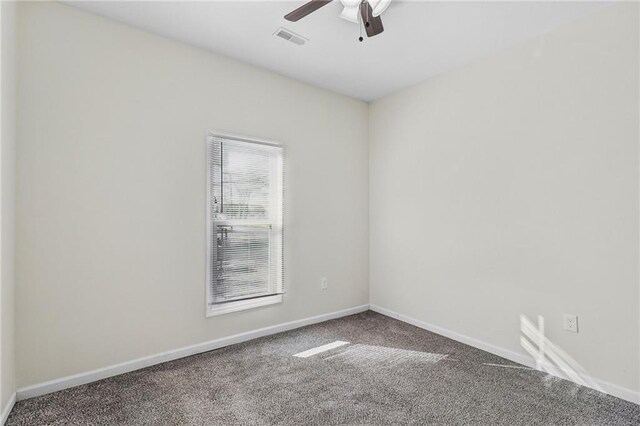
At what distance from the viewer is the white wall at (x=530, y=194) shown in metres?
2.15

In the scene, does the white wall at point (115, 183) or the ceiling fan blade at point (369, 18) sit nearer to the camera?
the ceiling fan blade at point (369, 18)

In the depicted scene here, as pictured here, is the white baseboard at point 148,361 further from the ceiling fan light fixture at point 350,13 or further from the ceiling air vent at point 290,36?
the ceiling fan light fixture at point 350,13

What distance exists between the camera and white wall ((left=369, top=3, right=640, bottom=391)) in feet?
7.06

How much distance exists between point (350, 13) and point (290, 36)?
552mm

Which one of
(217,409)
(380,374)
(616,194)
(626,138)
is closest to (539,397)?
(380,374)

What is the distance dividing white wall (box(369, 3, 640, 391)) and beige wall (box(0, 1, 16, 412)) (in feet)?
10.6

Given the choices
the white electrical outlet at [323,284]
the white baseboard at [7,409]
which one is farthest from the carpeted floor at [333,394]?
the white electrical outlet at [323,284]

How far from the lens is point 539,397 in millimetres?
2135

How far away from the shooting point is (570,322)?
2.36 meters

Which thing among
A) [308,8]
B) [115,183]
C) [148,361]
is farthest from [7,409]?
[308,8]

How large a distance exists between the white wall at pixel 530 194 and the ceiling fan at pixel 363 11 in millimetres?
1302

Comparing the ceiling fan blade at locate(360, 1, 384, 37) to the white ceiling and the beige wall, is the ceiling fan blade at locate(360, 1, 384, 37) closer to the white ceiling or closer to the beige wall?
the white ceiling

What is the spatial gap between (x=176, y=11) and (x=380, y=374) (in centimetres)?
302

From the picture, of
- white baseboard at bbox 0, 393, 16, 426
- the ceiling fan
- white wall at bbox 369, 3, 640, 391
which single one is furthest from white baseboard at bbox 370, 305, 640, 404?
white baseboard at bbox 0, 393, 16, 426
